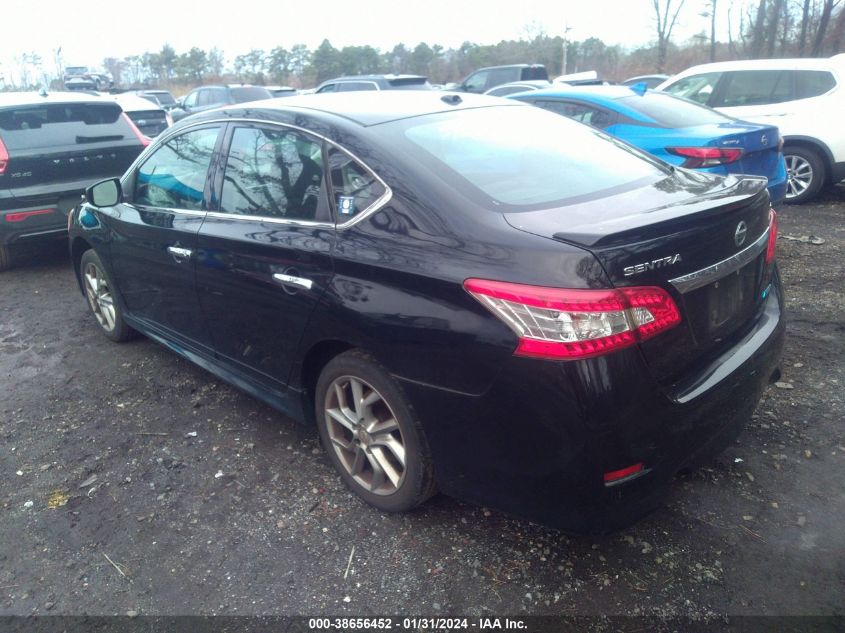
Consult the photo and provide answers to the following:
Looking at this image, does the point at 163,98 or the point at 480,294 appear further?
the point at 163,98

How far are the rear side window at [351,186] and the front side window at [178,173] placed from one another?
1.06 m

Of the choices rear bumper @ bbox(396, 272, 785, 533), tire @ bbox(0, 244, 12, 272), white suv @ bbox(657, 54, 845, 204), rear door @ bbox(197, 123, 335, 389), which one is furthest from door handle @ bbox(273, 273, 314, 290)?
white suv @ bbox(657, 54, 845, 204)

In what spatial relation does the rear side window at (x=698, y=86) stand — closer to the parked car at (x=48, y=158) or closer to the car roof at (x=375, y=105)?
the car roof at (x=375, y=105)

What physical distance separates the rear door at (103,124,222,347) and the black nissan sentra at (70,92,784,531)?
29mm

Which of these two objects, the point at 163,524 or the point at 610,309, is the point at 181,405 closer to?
the point at 163,524

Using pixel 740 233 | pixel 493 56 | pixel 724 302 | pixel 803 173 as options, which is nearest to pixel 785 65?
pixel 803 173

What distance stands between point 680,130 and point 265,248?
14.5 ft

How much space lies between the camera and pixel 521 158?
118 inches

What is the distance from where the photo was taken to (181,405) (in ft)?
13.3

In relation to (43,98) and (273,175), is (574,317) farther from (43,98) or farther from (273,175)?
(43,98)

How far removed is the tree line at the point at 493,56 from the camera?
24438mm

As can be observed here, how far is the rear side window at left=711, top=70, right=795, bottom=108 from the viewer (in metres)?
8.70

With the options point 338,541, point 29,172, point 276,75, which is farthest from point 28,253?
point 276,75

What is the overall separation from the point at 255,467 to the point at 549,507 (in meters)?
1.67
